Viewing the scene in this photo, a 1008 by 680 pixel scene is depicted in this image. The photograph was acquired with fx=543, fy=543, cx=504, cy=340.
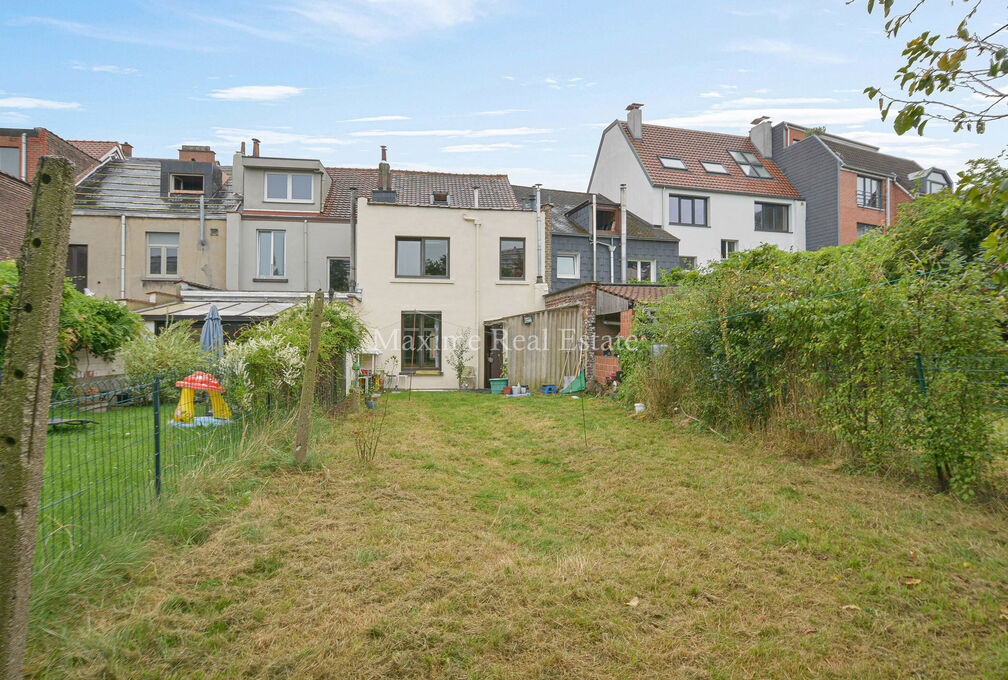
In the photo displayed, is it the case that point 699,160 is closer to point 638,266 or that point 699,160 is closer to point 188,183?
point 638,266

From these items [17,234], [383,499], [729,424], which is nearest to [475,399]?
[729,424]

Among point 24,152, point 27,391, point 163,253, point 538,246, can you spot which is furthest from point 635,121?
point 27,391

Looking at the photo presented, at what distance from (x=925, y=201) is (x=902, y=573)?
640 centimetres

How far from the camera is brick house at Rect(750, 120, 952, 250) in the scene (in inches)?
981

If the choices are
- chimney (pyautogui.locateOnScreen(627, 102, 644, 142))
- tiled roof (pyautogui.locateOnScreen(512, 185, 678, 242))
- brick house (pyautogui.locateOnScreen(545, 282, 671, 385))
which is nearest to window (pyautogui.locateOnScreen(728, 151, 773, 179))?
chimney (pyautogui.locateOnScreen(627, 102, 644, 142))

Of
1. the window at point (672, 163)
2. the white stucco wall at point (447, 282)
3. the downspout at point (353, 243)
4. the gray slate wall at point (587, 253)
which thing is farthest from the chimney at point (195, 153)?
the window at point (672, 163)

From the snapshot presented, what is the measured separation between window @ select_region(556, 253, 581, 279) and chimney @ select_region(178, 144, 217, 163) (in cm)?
1799

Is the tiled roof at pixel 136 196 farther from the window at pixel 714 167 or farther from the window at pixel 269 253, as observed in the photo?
the window at pixel 714 167

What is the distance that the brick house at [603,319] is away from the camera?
39.4ft

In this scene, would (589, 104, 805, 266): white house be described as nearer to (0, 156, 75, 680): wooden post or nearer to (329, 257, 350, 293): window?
(329, 257, 350, 293): window

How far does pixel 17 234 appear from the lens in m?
15.0

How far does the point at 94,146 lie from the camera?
2819 centimetres

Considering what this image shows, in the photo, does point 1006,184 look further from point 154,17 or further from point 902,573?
point 154,17

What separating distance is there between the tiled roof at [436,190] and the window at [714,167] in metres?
11.1
